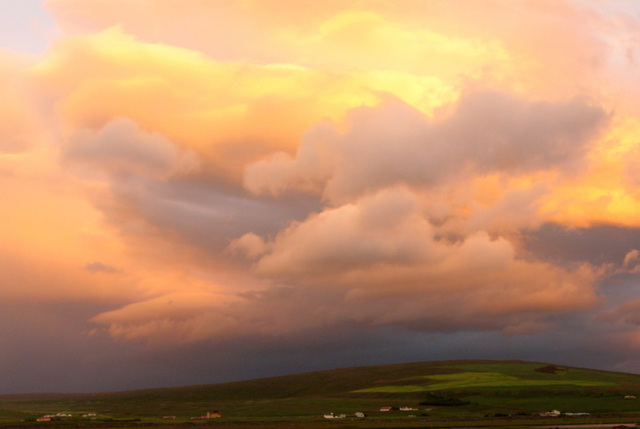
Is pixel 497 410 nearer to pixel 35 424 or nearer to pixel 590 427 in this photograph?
pixel 590 427

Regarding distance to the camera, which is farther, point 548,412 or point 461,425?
point 548,412

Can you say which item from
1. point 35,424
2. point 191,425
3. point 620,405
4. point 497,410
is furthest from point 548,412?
point 35,424

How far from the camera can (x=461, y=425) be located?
143000 millimetres

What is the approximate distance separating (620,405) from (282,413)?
310ft

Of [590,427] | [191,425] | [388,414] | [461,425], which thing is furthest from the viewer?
[388,414]

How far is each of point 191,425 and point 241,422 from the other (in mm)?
13134

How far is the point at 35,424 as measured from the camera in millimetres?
162375

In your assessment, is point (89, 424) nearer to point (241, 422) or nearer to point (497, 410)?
point (241, 422)

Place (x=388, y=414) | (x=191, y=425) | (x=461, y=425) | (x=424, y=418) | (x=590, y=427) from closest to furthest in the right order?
(x=590, y=427) → (x=461, y=425) → (x=191, y=425) → (x=424, y=418) → (x=388, y=414)

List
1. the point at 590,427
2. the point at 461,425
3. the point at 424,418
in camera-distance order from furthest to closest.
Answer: the point at 424,418
the point at 461,425
the point at 590,427

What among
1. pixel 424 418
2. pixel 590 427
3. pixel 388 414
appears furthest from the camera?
pixel 388 414

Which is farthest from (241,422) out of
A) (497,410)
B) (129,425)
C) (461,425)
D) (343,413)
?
(497,410)

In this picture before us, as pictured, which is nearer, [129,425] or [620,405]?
[129,425]

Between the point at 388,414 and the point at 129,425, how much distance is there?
225ft
